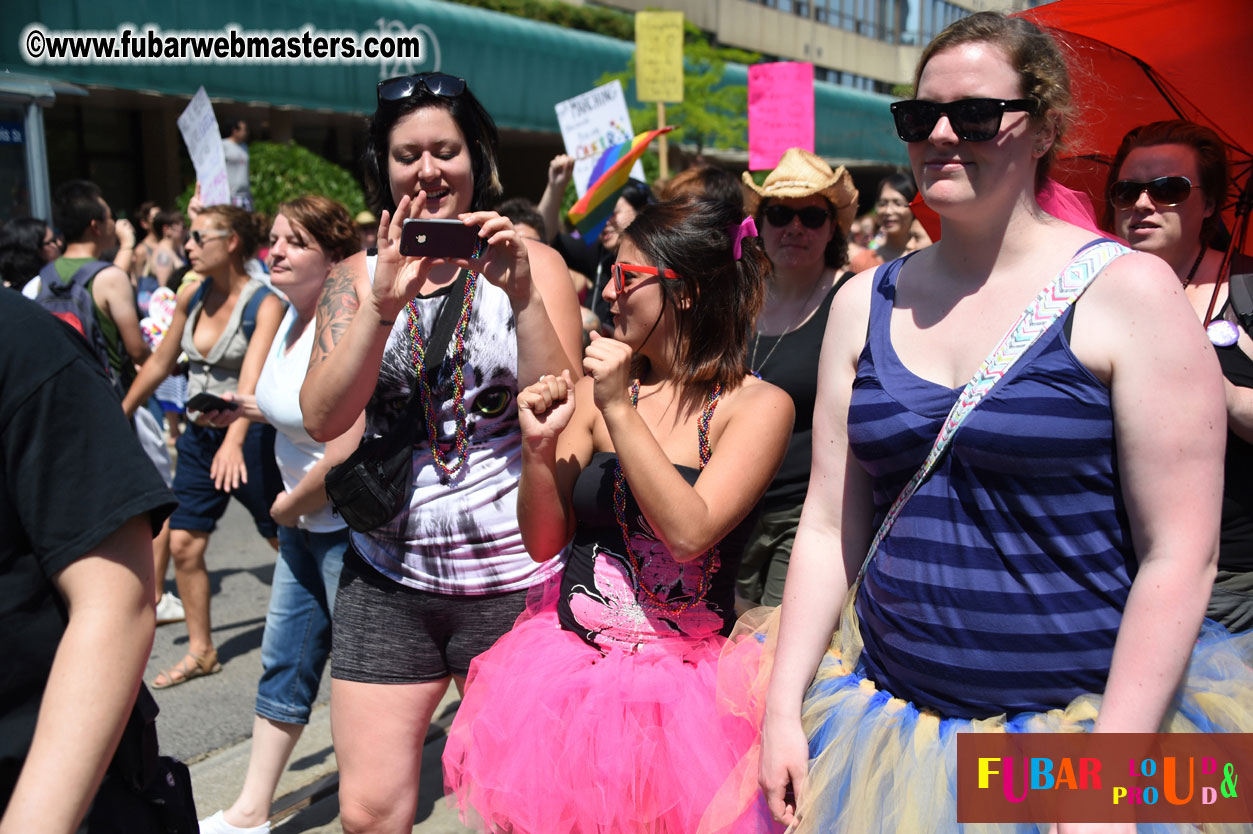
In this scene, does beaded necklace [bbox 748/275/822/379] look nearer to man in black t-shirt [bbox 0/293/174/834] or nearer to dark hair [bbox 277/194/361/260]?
dark hair [bbox 277/194/361/260]

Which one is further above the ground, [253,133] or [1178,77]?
[1178,77]

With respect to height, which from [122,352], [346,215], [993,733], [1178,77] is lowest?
[122,352]

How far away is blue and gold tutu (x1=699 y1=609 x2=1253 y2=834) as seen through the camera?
66.3 inches

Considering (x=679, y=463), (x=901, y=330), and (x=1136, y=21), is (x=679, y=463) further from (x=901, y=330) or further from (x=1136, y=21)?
(x=1136, y=21)

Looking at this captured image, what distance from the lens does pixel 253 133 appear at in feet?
54.0

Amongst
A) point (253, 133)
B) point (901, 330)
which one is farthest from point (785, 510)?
point (253, 133)

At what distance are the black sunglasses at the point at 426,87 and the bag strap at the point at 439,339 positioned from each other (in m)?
0.46

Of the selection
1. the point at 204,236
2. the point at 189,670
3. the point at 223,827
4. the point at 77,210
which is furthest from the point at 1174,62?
the point at 77,210

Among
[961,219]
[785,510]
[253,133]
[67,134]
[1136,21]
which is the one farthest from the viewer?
[67,134]

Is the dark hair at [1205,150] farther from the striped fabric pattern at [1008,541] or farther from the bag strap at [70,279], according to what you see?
the bag strap at [70,279]

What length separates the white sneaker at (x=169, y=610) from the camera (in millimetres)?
5692

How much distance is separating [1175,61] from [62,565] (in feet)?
8.92

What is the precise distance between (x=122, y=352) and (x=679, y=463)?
16.0ft

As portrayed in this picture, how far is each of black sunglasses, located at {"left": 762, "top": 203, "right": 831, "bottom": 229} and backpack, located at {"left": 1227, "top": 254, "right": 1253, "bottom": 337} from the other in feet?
5.30
